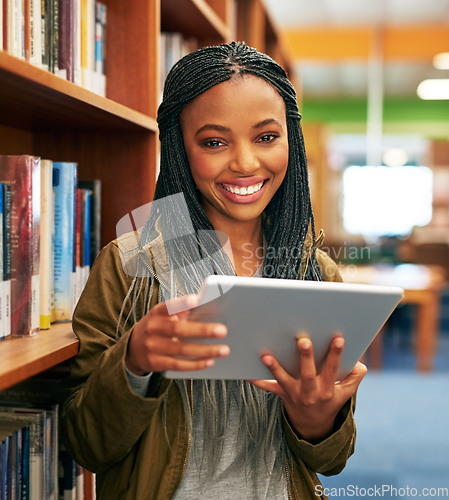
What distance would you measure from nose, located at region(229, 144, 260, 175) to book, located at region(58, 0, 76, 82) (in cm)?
39

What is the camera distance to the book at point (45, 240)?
953 millimetres

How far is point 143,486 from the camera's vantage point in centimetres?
84

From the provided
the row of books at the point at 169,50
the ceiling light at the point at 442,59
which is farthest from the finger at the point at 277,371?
the ceiling light at the point at 442,59

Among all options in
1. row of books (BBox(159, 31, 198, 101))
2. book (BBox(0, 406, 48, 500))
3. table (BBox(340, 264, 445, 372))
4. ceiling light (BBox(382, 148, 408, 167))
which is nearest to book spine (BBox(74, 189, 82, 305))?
book (BBox(0, 406, 48, 500))

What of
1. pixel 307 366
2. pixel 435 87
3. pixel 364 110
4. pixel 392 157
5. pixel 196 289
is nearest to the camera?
pixel 307 366

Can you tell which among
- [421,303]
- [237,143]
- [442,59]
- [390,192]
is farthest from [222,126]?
[390,192]

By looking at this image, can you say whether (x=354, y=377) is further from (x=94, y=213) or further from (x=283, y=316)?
(x=94, y=213)

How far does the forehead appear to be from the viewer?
2.96ft

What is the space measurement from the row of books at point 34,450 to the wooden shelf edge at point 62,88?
557mm

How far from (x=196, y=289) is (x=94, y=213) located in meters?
0.36

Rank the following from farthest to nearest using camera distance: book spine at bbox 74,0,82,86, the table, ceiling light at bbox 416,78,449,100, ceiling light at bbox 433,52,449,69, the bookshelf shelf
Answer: ceiling light at bbox 416,78,449,100
ceiling light at bbox 433,52,449,69
the table
the bookshelf shelf
book spine at bbox 74,0,82,86

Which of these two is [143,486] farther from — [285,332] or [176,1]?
[176,1]

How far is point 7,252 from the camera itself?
2.83 ft

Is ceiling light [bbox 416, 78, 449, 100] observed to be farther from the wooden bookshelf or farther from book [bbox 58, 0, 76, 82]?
book [bbox 58, 0, 76, 82]
